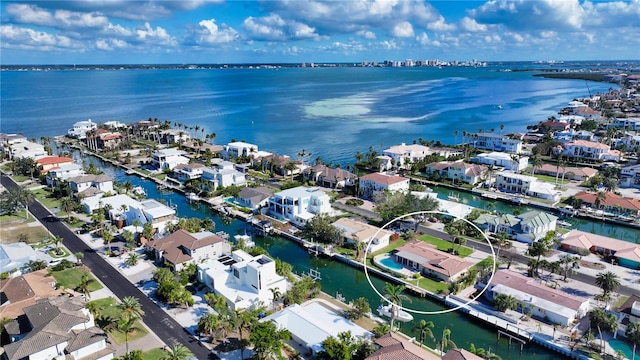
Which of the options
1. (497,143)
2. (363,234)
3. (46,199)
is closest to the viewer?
(363,234)

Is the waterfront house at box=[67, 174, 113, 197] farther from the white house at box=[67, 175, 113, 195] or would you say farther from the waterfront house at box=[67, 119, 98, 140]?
the waterfront house at box=[67, 119, 98, 140]

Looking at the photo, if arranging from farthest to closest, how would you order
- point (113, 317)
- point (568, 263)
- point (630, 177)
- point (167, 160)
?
point (167, 160) → point (630, 177) → point (568, 263) → point (113, 317)

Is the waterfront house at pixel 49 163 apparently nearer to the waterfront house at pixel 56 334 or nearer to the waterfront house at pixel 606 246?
the waterfront house at pixel 56 334

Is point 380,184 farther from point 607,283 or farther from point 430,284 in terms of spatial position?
point 607,283

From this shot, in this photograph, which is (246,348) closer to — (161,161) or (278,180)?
(278,180)

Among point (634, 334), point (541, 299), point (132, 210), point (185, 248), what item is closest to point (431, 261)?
point (541, 299)

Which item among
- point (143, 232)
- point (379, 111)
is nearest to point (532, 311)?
point (143, 232)

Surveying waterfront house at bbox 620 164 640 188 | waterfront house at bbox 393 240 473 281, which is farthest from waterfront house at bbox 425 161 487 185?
waterfront house at bbox 393 240 473 281

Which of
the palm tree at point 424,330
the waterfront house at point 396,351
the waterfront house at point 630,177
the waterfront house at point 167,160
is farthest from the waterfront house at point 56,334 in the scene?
the waterfront house at point 630,177
